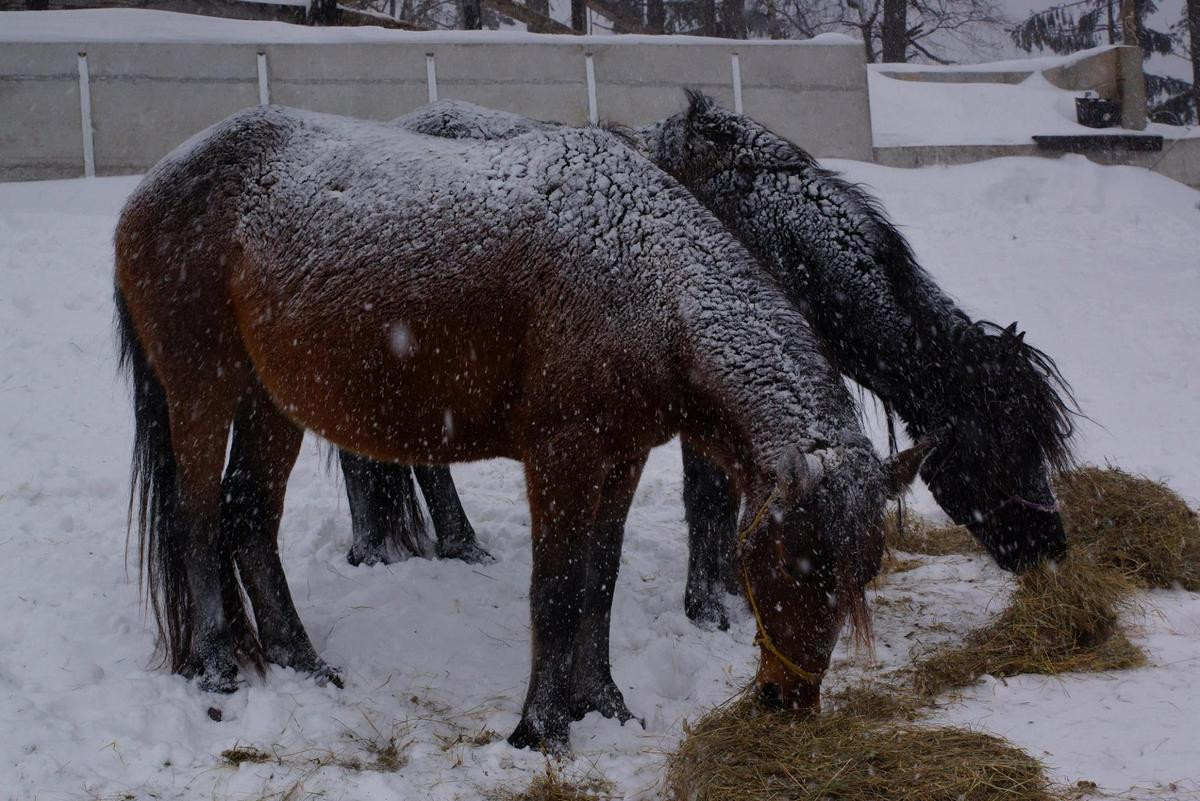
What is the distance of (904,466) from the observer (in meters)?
3.26

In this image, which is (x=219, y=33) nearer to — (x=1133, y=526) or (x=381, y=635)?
(x=381, y=635)

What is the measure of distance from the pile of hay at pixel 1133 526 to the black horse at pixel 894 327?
369 millimetres

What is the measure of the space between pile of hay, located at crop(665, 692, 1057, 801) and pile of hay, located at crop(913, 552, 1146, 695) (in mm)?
982

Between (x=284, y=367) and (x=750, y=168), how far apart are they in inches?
88.2

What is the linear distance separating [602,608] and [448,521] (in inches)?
81.1

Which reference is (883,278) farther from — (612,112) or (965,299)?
(612,112)

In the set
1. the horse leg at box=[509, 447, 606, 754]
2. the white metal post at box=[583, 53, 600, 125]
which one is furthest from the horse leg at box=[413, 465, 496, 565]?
the white metal post at box=[583, 53, 600, 125]

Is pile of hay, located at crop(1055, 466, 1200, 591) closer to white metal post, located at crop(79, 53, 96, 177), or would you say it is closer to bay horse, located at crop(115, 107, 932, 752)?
bay horse, located at crop(115, 107, 932, 752)

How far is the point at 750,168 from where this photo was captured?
448 centimetres

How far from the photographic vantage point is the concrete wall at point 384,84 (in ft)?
37.1

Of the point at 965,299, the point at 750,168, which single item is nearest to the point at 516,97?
the point at 965,299

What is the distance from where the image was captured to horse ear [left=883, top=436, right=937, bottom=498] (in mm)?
3223

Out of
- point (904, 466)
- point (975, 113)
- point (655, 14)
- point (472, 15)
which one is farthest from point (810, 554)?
point (655, 14)

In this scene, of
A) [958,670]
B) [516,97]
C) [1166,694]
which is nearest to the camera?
[1166,694]
